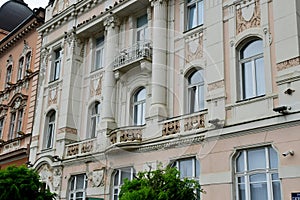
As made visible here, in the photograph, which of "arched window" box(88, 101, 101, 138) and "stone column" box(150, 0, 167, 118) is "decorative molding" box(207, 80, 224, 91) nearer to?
"stone column" box(150, 0, 167, 118)

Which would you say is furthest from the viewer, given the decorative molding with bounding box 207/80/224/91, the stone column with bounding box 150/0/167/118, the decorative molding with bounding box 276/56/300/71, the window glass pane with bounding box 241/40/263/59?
the stone column with bounding box 150/0/167/118

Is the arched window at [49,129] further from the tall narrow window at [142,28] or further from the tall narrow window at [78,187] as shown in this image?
the tall narrow window at [142,28]

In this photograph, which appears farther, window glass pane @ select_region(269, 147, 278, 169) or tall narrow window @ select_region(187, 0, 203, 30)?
tall narrow window @ select_region(187, 0, 203, 30)

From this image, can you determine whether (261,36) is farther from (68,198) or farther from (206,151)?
(68,198)

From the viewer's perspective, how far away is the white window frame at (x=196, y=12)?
1742 centimetres

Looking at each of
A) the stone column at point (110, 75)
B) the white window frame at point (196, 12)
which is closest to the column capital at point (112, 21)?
the stone column at point (110, 75)

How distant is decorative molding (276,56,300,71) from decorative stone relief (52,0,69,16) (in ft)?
48.5

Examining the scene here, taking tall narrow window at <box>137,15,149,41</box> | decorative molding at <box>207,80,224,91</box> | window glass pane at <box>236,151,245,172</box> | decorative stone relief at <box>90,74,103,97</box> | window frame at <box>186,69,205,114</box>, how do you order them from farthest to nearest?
1. decorative stone relief at <box>90,74,103,97</box>
2. tall narrow window at <box>137,15,149,41</box>
3. window frame at <box>186,69,205,114</box>
4. decorative molding at <box>207,80,224,91</box>
5. window glass pane at <box>236,151,245,172</box>

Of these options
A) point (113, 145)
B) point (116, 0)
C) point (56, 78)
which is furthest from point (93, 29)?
point (113, 145)

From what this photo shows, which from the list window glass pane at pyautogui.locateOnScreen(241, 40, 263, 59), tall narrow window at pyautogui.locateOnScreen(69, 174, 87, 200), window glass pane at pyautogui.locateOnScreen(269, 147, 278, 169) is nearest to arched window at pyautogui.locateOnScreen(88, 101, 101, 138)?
tall narrow window at pyautogui.locateOnScreen(69, 174, 87, 200)

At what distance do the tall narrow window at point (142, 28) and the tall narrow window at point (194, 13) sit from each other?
2.48 metres

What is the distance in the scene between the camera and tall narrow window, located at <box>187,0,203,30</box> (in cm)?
1748

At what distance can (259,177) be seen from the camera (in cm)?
1329

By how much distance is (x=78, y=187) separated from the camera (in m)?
Result: 19.8
